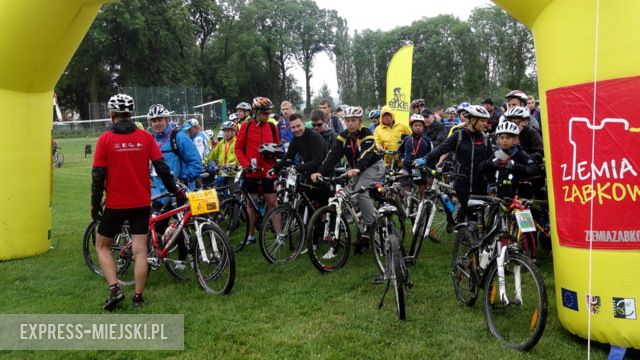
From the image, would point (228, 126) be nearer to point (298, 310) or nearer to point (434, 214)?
point (434, 214)

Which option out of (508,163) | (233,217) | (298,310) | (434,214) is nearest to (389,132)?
(233,217)

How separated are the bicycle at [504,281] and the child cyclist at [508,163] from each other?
45cm

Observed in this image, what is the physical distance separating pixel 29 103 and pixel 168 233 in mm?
3196

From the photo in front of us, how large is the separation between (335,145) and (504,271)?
3132 mm

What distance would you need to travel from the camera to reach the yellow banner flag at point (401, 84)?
12.4 meters

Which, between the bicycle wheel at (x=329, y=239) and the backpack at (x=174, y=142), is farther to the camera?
the backpack at (x=174, y=142)

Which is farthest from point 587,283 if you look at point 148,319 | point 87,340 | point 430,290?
point 87,340

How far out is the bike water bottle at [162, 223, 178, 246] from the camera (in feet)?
19.2

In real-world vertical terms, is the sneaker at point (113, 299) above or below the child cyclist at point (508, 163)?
below

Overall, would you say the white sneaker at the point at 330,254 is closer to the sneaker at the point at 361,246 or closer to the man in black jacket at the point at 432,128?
the sneaker at the point at 361,246

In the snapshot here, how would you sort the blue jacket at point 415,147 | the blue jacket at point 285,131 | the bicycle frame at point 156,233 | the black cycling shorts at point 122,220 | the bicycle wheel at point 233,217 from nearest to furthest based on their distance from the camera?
1. the black cycling shorts at point 122,220
2. the bicycle frame at point 156,233
3. the bicycle wheel at point 233,217
4. the blue jacket at point 415,147
5. the blue jacket at point 285,131

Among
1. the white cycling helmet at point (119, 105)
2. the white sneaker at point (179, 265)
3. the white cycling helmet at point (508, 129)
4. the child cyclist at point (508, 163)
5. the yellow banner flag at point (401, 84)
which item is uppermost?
the yellow banner flag at point (401, 84)

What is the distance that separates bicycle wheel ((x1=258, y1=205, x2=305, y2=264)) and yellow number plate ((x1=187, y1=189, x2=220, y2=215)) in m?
1.01

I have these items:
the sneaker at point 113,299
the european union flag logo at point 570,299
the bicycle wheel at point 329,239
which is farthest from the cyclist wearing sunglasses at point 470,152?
the sneaker at point 113,299
